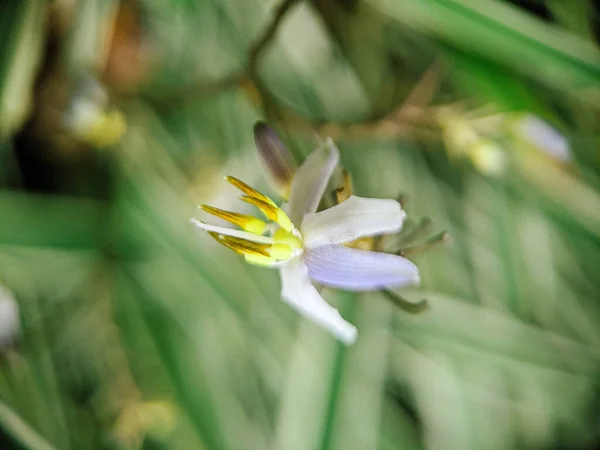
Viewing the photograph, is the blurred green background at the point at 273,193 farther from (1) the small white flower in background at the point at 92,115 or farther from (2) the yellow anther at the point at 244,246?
(2) the yellow anther at the point at 244,246

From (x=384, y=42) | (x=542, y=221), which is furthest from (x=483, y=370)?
(x=384, y=42)

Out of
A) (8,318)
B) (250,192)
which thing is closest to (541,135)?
(250,192)

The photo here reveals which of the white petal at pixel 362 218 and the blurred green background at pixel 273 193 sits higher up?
the white petal at pixel 362 218

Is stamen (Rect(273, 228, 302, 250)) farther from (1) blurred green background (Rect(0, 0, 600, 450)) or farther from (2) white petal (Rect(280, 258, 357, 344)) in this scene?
(1) blurred green background (Rect(0, 0, 600, 450))

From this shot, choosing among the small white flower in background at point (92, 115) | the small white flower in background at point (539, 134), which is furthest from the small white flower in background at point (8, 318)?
→ the small white flower in background at point (539, 134)

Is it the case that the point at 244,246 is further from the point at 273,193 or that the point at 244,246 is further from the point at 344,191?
the point at 273,193

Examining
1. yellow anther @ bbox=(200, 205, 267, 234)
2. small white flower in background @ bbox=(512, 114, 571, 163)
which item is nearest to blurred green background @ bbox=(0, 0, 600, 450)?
small white flower in background @ bbox=(512, 114, 571, 163)
